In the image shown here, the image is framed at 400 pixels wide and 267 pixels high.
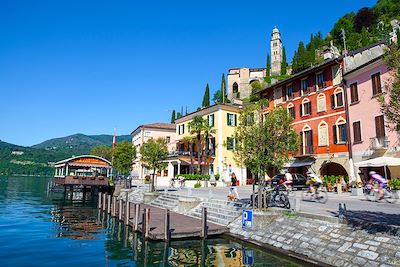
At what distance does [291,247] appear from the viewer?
37.2 feet

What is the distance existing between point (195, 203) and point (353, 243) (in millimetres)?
11794

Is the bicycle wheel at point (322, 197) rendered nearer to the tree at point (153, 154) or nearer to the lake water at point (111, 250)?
the lake water at point (111, 250)

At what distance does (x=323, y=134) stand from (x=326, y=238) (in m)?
22.0

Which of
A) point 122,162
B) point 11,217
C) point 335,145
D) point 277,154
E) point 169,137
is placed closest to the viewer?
point 277,154

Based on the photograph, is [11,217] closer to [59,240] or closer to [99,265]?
[59,240]

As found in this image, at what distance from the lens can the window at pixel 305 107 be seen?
32.7 m

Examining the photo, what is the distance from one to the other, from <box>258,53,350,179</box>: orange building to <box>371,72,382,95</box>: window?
353cm

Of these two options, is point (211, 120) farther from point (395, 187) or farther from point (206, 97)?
point (206, 97)

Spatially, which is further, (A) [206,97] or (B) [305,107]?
(A) [206,97]

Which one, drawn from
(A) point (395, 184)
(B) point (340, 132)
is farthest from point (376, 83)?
(A) point (395, 184)

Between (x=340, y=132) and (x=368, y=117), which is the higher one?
(x=368, y=117)

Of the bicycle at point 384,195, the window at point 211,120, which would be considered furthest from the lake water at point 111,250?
the window at point 211,120

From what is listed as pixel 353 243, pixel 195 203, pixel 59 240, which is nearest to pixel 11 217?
pixel 59 240

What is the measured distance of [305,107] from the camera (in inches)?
1308
